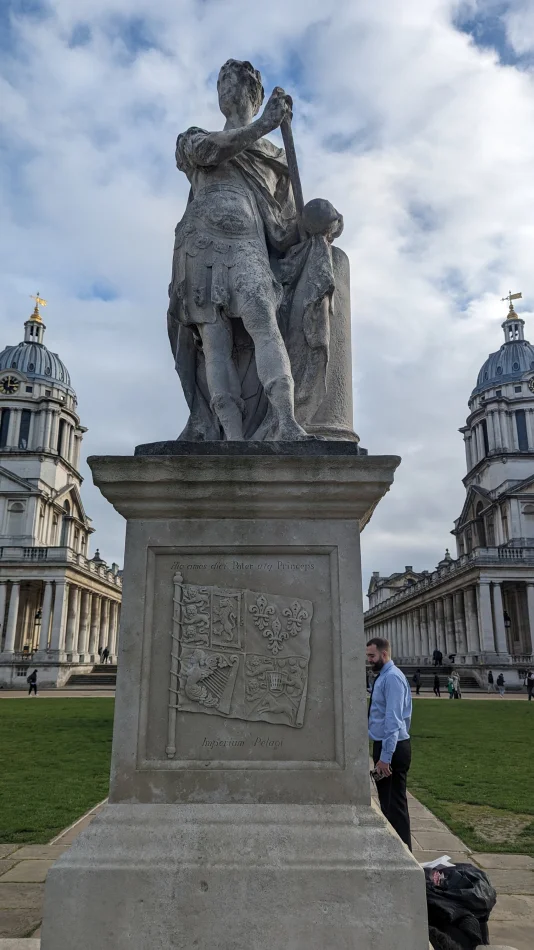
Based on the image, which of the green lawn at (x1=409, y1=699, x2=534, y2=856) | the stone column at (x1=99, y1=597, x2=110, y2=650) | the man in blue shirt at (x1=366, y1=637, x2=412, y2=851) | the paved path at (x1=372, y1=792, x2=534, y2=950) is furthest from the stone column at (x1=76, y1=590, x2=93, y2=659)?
the man in blue shirt at (x1=366, y1=637, x2=412, y2=851)

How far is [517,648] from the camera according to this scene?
61.2 m

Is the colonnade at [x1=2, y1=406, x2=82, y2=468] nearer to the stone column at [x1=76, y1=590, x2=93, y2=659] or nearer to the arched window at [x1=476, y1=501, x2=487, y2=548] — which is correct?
the stone column at [x1=76, y1=590, x2=93, y2=659]

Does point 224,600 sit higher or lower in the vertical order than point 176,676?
higher

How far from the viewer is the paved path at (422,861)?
408 cm

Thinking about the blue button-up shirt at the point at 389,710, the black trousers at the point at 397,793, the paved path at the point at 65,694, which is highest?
the blue button-up shirt at the point at 389,710

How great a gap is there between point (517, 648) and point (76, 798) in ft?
196

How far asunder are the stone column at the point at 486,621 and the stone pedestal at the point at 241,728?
1990 inches

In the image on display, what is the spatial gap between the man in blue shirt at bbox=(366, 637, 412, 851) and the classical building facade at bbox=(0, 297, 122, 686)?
1885 inches

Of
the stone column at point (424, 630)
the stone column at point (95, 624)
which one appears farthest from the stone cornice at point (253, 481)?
the stone column at point (424, 630)

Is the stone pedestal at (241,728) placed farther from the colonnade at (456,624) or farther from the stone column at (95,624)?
the stone column at (95,624)

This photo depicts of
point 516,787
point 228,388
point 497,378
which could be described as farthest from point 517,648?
point 228,388

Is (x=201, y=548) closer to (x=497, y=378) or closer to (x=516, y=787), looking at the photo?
(x=516, y=787)

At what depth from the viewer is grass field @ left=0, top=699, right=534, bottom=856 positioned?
277 inches

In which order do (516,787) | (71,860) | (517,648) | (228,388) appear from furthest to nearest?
(517,648) < (516,787) < (228,388) < (71,860)
